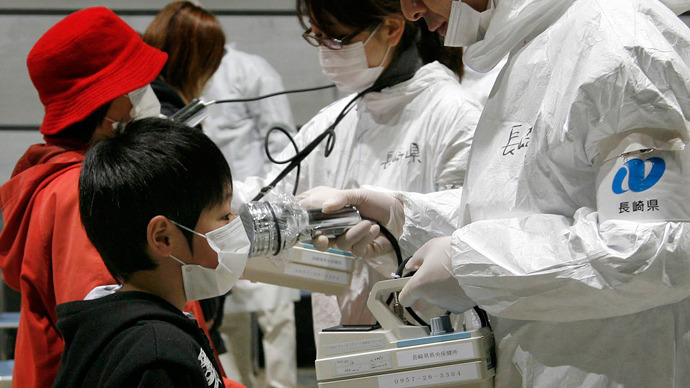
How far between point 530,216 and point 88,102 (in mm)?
932

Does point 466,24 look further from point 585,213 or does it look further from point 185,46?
point 185,46

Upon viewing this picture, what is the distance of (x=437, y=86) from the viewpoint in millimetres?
1936

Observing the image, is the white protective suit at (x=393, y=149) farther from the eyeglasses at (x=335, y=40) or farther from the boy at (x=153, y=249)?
the boy at (x=153, y=249)

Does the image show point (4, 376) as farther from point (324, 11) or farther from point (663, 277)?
point (663, 277)

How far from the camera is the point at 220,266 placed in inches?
53.5

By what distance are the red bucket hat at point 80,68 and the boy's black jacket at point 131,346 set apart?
556mm

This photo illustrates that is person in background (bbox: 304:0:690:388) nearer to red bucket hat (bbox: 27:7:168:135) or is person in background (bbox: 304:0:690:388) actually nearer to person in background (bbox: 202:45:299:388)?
red bucket hat (bbox: 27:7:168:135)

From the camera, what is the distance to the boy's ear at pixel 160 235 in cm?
126

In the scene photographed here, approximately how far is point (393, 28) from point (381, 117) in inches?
8.4

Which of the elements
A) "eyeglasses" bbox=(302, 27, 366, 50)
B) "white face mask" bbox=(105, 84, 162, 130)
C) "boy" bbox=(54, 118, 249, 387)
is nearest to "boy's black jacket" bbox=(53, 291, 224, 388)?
"boy" bbox=(54, 118, 249, 387)

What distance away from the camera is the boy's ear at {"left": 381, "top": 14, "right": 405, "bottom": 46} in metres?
1.93

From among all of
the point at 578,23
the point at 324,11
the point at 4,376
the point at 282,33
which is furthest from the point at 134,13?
the point at 578,23

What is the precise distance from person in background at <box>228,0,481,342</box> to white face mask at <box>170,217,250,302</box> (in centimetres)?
47

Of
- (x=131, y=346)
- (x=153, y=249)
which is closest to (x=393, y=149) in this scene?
(x=153, y=249)
